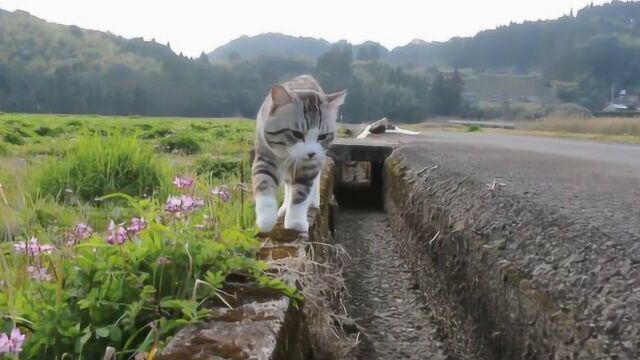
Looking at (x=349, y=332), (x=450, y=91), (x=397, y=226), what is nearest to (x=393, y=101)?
(x=450, y=91)

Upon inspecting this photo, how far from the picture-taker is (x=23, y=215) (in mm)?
3352

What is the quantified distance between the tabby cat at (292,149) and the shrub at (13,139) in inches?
293

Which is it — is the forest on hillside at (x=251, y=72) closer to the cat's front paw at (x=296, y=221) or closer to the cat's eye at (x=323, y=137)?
the cat's eye at (x=323, y=137)

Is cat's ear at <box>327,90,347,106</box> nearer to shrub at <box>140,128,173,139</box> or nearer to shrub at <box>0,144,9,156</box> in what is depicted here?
shrub at <box>0,144,9,156</box>

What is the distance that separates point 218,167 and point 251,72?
1403 inches

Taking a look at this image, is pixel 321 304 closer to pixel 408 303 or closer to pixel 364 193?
pixel 408 303

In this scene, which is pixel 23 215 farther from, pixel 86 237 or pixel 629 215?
pixel 629 215

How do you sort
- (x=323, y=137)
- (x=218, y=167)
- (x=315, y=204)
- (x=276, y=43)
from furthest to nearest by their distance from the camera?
(x=276, y=43) → (x=218, y=167) → (x=315, y=204) → (x=323, y=137)

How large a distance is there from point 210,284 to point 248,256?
44 cm

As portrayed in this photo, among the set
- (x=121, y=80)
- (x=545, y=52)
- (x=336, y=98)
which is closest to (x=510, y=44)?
(x=545, y=52)

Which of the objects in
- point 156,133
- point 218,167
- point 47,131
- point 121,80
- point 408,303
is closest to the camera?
point 408,303

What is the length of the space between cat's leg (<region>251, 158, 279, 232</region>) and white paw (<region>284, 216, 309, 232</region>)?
7 centimetres

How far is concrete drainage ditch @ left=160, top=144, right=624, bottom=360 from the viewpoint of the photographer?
153 centimetres

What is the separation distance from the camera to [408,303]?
380cm
